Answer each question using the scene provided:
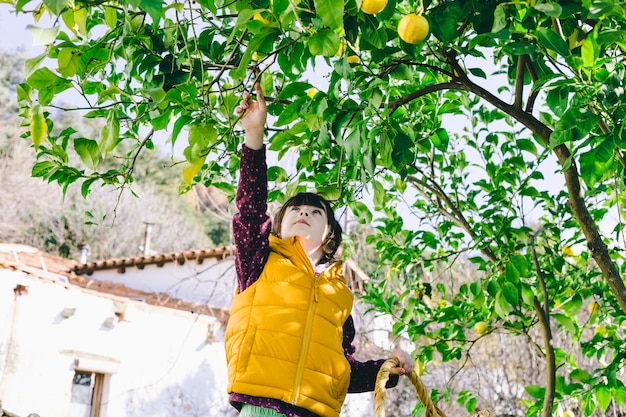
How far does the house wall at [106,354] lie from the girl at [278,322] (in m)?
4.26

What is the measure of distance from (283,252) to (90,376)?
5.16 m

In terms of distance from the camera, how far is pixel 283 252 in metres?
1.58

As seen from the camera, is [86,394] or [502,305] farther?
[86,394]

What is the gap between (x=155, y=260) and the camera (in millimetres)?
9672

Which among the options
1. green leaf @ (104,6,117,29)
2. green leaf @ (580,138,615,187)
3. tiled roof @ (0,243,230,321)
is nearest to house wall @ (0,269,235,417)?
tiled roof @ (0,243,230,321)

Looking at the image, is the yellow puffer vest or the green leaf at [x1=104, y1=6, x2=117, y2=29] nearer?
the green leaf at [x1=104, y1=6, x2=117, y2=29]

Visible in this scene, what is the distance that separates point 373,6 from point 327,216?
0.77 meters

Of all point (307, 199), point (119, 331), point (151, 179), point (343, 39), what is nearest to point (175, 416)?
point (119, 331)

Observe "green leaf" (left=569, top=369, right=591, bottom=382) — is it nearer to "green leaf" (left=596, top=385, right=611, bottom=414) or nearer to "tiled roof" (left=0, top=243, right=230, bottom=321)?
"green leaf" (left=596, top=385, right=611, bottom=414)

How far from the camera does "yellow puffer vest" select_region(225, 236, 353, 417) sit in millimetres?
1411

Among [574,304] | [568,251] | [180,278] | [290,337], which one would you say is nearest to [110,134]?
[290,337]

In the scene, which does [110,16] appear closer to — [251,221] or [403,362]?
[251,221]

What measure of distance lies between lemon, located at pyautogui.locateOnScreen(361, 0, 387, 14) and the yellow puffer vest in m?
0.65

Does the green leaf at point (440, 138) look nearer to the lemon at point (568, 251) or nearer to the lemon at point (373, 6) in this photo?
the lemon at point (373, 6)
